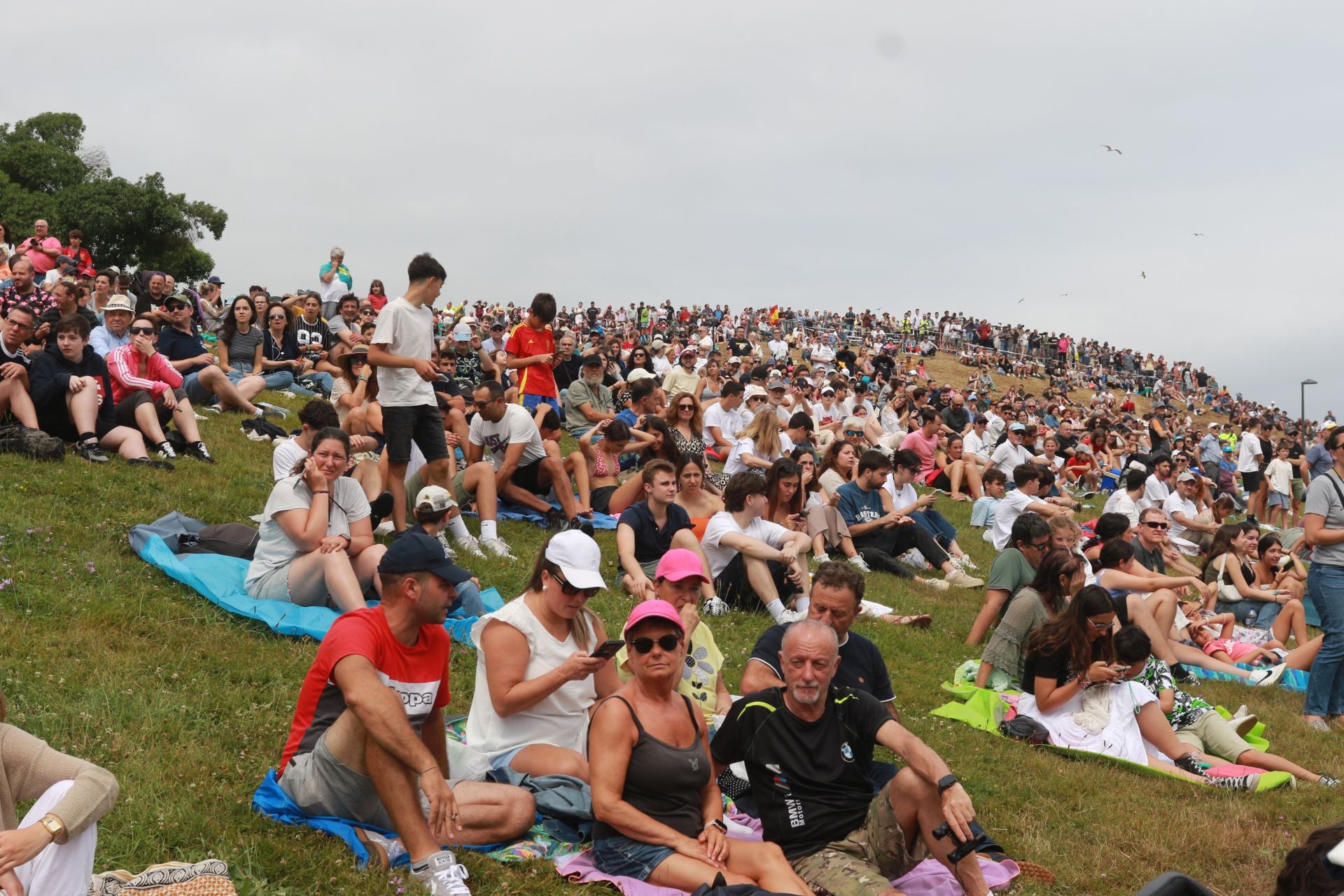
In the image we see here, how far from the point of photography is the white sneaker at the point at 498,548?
1030 centimetres

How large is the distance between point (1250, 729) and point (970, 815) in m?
5.02

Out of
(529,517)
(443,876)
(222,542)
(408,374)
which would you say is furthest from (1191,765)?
(222,542)

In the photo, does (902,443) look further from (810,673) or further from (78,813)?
(78,813)

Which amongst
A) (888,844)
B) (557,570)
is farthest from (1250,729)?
(557,570)

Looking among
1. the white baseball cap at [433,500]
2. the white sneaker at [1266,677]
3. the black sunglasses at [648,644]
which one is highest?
the black sunglasses at [648,644]

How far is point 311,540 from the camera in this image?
7.71 meters

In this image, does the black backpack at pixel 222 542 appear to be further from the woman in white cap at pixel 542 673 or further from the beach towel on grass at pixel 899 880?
the beach towel on grass at pixel 899 880

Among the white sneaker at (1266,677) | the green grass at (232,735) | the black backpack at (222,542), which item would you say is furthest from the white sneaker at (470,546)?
the white sneaker at (1266,677)

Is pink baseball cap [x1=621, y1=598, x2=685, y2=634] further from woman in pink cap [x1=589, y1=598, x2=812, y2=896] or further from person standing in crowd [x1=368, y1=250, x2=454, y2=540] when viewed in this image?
person standing in crowd [x1=368, y1=250, x2=454, y2=540]

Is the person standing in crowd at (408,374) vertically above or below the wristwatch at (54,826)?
above

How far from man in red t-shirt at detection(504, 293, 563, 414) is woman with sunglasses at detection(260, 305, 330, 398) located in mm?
4257

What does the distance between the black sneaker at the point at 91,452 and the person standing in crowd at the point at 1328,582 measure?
10272 mm

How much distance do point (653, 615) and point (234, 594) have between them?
13.2ft

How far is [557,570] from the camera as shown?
226 inches
